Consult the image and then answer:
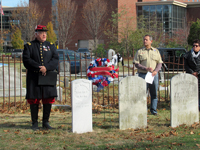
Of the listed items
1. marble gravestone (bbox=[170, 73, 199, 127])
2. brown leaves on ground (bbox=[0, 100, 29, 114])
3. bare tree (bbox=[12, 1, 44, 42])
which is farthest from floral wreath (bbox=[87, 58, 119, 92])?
bare tree (bbox=[12, 1, 44, 42])

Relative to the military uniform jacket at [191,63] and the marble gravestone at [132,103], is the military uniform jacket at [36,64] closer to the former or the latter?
the marble gravestone at [132,103]

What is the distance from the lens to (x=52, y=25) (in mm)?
43375

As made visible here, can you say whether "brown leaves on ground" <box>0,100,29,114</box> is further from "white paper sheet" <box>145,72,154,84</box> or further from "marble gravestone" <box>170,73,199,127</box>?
"marble gravestone" <box>170,73,199,127</box>

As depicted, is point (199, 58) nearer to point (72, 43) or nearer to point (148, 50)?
point (148, 50)

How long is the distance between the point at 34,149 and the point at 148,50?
3.66 meters

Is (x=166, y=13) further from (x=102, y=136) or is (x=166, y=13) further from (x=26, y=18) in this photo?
(x=102, y=136)

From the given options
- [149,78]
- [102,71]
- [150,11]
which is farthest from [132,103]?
[150,11]

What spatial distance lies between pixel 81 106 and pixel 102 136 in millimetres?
656

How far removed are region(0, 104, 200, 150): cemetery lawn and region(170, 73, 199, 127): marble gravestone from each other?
158 mm

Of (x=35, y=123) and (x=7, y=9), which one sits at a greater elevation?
(x=7, y=9)

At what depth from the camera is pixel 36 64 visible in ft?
17.8

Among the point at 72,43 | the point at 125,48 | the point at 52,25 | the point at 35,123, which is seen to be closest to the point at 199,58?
the point at 35,123

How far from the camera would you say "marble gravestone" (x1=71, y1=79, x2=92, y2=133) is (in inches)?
207

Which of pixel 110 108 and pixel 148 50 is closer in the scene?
pixel 148 50
